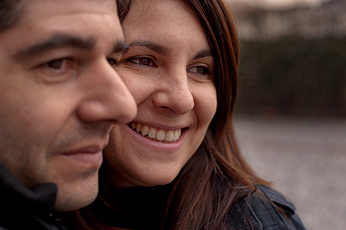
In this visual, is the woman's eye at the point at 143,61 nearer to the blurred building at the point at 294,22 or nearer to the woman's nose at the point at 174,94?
the woman's nose at the point at 174,94

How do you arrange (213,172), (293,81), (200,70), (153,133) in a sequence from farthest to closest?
(293,81) → (213,172) → (200,70) → (153,133)

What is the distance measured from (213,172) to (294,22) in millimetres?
12043

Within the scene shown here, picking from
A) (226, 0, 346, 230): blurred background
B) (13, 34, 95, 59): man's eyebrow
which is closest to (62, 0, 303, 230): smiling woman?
(13, 34, 95, 59): man's eyebrow

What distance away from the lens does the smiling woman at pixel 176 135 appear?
205cm

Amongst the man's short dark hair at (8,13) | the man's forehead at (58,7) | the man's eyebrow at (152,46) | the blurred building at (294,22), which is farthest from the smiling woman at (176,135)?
the blurred building at (294,22)

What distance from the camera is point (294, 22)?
44.5 ft

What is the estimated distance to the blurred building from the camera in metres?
12.9

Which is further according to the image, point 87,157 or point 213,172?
point 213,172

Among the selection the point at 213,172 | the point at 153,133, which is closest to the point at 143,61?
the point at 153,133

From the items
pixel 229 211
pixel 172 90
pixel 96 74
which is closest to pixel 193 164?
pixel 229 211

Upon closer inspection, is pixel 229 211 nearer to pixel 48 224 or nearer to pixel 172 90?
pixel 172 90

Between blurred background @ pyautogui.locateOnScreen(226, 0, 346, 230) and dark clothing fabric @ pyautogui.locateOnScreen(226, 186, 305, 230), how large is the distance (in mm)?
6439

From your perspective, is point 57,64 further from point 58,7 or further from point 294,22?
point 294,22

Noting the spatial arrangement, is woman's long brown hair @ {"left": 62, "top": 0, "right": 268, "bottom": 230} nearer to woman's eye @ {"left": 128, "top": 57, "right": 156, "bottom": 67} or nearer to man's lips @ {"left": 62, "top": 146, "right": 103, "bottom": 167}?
woman's eye @ {"left": 128, "top": 57, "right": 156, "bottom": 67}
